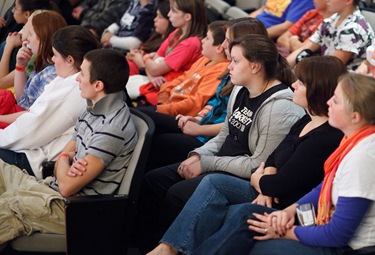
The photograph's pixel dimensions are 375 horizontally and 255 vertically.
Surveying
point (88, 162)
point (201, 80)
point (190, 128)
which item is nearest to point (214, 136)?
point (190, 128)

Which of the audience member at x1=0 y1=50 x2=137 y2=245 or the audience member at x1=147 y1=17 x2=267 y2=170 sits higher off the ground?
the audience member at x1=0 y1=50 x2=137 y2=245

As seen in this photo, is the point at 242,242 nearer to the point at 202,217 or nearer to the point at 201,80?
the point at 202,217

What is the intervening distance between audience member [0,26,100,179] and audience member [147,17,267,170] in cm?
65

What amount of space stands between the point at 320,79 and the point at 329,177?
40cm

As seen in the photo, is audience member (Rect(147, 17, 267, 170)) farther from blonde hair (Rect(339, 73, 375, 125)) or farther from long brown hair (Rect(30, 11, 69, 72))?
blonde hair (Rect(339, 73, 375, 125))

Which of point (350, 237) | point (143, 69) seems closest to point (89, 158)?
point (350, 237)

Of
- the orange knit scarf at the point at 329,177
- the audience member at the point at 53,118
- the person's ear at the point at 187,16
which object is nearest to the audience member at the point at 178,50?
the person's ear at the point at 187,16

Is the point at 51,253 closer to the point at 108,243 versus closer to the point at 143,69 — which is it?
the point at 108,243

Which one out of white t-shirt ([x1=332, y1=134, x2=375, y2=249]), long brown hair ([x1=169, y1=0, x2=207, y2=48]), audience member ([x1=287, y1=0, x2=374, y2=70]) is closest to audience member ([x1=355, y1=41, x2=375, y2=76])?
audience member ([x1=287, y1=0, x2=374, y2=70])

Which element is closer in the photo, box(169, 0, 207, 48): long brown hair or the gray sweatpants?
the gray sweatpants

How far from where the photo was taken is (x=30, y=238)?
298 centimetres

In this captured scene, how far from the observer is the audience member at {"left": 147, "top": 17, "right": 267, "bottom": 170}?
3.72 meters

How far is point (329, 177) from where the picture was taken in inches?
101

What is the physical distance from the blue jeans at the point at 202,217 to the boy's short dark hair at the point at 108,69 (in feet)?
1.99
